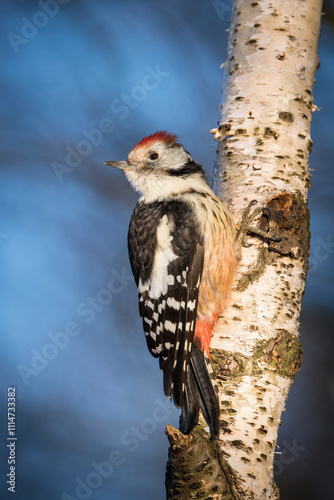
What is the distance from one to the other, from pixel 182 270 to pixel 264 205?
19.4 inches

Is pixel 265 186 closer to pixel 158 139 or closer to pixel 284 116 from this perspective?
pixel 284 116

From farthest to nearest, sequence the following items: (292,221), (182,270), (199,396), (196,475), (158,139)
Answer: (158,139)
(182,270)
(292,221)
(199,396)
(196,475)

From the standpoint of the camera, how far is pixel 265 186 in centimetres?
241

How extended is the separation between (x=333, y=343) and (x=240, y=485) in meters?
2.92

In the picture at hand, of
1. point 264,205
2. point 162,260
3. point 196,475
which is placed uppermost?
point 264,205

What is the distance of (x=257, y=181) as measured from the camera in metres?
2.42

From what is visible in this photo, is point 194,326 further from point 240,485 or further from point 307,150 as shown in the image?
point 307,150

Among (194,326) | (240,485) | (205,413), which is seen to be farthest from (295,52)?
(240,485)

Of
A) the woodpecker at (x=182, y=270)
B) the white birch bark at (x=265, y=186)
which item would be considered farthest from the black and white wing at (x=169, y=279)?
the white birch bark at (x=265, y=186)

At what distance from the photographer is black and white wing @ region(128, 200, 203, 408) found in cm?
236

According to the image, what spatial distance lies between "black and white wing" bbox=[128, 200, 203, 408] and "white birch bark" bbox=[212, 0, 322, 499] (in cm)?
20

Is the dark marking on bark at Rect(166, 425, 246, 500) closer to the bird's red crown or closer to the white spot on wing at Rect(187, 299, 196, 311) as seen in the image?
the white spot on wing at Rect(187, 299, 196, 311)

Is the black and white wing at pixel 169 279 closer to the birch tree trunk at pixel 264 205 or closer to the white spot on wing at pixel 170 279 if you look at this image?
the white spot on wing at pixel 170 279

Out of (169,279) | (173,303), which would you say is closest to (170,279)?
(169,279)
